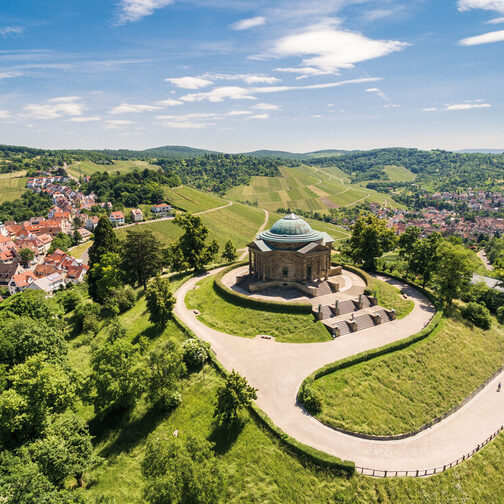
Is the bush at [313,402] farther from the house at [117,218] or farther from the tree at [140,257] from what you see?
the house at [117,218]

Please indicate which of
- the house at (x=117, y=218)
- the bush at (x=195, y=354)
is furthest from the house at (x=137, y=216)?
the bush at (x=195, y=354)

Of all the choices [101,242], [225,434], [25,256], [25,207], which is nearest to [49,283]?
[25,256]

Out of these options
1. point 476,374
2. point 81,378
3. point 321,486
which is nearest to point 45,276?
point 81,378

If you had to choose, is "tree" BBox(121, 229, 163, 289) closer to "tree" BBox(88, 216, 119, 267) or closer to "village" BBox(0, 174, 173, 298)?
"tree" BBox(88, 216, 119, 267)

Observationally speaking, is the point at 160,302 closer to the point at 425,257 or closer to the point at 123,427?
the point at 123,427

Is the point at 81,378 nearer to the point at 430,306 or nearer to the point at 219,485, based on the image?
the point at 219,485

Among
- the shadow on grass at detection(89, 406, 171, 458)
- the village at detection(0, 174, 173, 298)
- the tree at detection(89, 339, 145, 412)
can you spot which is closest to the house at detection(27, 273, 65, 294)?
the village at detection(0, 174, 173, 298)
